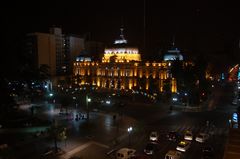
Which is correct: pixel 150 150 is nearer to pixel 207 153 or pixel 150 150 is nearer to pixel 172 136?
pixel 172 136

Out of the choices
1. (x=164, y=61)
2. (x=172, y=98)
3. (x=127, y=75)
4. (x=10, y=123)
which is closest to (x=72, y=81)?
(x=127, y=75)

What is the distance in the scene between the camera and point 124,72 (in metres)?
82.6

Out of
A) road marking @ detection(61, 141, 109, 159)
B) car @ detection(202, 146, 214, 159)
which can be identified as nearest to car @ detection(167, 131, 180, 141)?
car @ detection(202, 146, 214, 159)

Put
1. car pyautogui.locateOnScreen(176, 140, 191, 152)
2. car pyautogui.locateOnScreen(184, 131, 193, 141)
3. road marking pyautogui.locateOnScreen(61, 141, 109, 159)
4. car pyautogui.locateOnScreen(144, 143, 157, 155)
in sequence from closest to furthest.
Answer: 1. road marking pyautogui.locateOnScreen(61, 141, 109, 159)
2. car pyautogui.locateOnScreen(144, 143, 157, 155)
3. car pyautogui.locateOnScreen(176, 140, 191, 152)
4. car pyautogui.locateOnScreen(184, 131, 193, 141)

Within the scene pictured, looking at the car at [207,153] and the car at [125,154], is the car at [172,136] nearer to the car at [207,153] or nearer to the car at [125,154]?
the car at [207,153]

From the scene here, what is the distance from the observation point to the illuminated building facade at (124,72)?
248ft

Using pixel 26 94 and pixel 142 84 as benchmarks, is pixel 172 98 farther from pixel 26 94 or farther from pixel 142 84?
pixel 26 94

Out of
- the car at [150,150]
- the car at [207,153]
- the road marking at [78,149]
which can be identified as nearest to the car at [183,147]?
the car at [207,153]

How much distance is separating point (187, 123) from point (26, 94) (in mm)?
44158

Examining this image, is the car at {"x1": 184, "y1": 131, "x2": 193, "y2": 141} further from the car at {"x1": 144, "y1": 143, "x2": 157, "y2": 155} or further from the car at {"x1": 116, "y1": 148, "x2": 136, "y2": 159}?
the car at {"x1": 116, "y1": 148, "x2": 136, "y2": 159}

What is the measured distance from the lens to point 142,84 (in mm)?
75062

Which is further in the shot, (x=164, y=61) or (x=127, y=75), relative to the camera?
(x=127, y=75)

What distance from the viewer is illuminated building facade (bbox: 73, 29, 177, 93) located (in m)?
75.6

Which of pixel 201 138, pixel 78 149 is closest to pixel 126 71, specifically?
pixel 201 138
